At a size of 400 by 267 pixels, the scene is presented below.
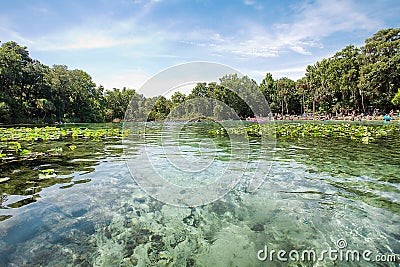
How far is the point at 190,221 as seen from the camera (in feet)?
12.3

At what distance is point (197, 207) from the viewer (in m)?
4.32

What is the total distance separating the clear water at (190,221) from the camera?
9.25 feet

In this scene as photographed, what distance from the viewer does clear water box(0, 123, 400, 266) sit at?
9.25ft

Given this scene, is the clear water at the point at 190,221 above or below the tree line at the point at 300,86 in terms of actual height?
below

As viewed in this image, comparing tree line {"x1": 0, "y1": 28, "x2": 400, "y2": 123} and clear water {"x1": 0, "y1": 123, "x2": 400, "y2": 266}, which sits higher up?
tree line {"x1": 0, "y1": 28, "x2": 400, "y2": 123}

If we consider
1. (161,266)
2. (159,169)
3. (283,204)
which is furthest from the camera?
(159,169)

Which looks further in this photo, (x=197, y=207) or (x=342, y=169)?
(x=342, y=169)

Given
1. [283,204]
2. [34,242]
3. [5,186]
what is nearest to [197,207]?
[283,204]

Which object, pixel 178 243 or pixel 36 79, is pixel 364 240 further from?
pixel 36 79

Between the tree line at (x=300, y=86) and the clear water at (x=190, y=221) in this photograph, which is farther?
the tree line at (x=300, y=86)

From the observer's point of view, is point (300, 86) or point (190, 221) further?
point (300, 86)

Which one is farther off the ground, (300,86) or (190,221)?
(300,86)

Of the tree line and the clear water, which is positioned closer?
the clear water

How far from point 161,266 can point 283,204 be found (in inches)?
101
